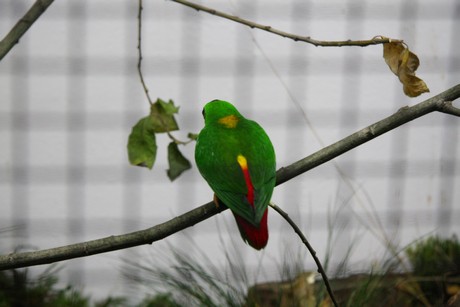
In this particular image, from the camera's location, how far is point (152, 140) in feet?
3.89

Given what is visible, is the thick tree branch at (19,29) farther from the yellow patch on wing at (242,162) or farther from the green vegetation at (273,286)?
the green vegetation at (273,286)

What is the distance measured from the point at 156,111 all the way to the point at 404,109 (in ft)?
1.60

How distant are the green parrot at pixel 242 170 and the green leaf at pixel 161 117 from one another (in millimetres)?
110

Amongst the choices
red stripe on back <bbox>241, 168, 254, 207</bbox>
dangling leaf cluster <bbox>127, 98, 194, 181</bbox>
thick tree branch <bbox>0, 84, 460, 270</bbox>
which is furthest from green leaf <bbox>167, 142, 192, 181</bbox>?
thick tree branch <bbox>0, 84, 460, 270</bbox>

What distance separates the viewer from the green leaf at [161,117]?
3.91 feet

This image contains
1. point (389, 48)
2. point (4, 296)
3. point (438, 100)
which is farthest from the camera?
point (4, 296)

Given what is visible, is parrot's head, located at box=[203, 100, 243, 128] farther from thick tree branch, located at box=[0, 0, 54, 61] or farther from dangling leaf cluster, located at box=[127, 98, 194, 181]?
thick tree branch, located at box=[0, 0, 54, 61]

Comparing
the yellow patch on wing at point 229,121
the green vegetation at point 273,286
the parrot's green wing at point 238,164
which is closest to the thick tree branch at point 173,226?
the parrot's green wing at point 238,164

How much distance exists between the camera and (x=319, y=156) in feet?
2.85

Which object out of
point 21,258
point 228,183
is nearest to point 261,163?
Result: point 228,183

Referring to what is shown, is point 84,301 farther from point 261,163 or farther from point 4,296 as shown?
point 261,163

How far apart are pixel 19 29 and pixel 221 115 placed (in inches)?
14.4

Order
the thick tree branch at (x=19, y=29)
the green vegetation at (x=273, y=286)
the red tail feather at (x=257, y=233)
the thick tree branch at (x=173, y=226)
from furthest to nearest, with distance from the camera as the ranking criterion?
the green vegetation at (x=273, y=286) → the thick tree branch at (x=19, y=29) → the red tail feather at (x=257, y=233) → the thick tree branch at (x=173, y=226)

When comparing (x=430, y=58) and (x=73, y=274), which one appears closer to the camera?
(x=430, y=58)
